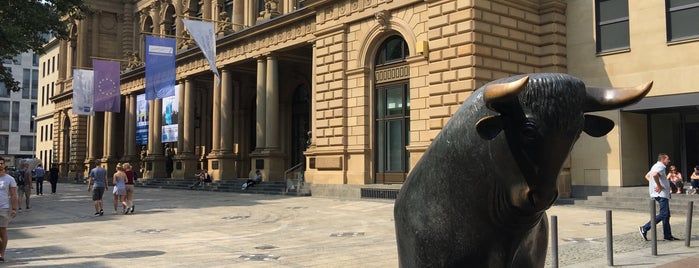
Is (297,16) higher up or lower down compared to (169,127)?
higher up

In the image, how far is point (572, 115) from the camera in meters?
1.74

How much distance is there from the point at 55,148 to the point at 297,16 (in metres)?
45.8

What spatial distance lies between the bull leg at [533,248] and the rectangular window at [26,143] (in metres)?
98.5

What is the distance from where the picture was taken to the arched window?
21516mm

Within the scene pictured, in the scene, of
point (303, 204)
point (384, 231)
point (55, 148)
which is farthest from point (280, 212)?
point (55, 148)

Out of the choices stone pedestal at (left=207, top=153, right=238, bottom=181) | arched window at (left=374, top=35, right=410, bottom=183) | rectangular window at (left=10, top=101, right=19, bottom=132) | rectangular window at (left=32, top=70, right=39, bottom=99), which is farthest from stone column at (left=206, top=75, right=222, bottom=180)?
rectangular window at (left=32, top=70, right=39, bottom=99)

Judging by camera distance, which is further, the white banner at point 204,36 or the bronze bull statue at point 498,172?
the white banner at point 204,36

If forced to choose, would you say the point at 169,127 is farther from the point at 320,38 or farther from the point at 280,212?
the point at 280,212

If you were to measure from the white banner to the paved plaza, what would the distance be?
31.7ft

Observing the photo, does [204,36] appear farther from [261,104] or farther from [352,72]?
[352,72]

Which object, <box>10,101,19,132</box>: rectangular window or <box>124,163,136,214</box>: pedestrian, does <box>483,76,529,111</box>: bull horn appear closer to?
<box>124,163,136,214</box>: pedestrian

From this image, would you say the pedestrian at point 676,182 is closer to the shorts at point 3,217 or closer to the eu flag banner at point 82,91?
the shorts at point 3,217

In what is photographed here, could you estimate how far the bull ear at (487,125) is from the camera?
68.2 inches

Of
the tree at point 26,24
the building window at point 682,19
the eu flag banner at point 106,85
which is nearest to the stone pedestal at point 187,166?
the eu flag banner at point 106,85
